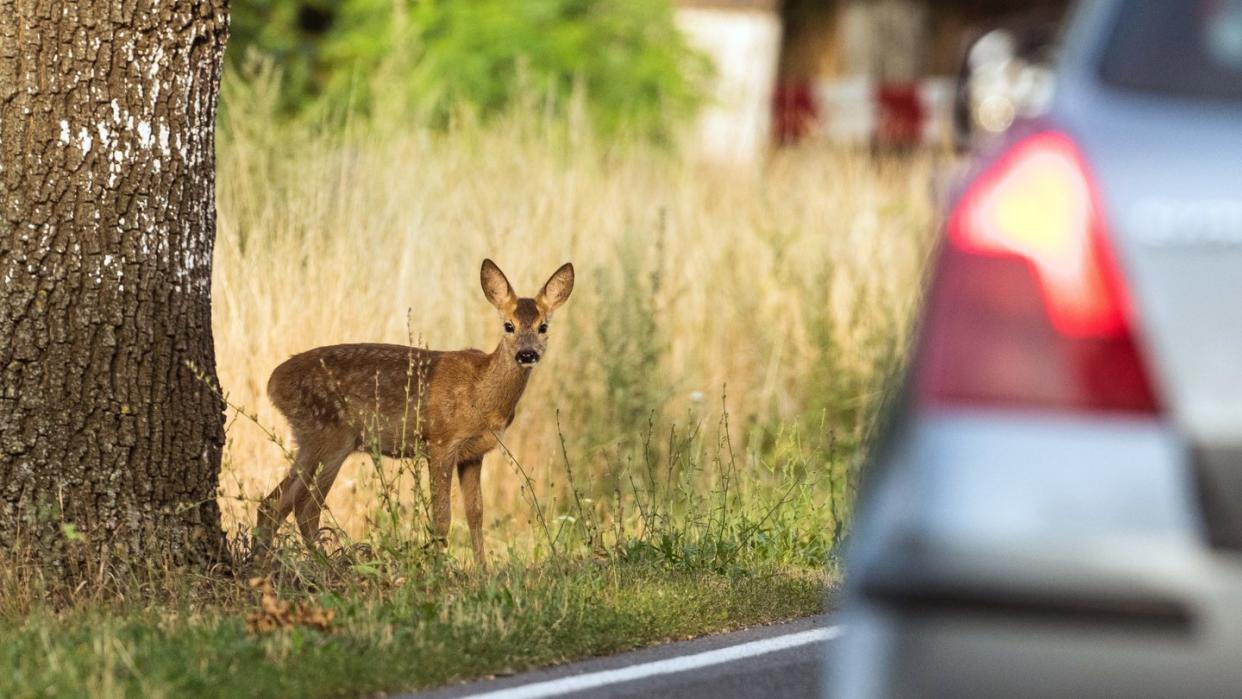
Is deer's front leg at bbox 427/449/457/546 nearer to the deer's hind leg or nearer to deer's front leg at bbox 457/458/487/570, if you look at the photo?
deer's front leg at bbox 457/458/487/570

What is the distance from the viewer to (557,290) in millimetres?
8984

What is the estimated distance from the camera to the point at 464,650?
5980 mm

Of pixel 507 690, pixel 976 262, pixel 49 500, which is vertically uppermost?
pixel 976 262

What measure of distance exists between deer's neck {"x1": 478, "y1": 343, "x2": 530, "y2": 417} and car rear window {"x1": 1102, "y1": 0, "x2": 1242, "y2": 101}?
5.94m

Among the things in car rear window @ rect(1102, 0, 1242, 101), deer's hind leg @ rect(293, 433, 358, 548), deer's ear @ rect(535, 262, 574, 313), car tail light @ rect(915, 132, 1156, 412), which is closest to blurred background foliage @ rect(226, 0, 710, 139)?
deer's ear @ rect(535, 262, 574, 313)

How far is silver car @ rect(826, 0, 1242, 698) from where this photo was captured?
9.04ft

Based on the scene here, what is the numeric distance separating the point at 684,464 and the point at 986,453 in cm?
611

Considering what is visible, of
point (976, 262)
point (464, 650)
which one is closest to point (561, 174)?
point (464, 650)

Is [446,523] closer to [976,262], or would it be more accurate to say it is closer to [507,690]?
[507,690]

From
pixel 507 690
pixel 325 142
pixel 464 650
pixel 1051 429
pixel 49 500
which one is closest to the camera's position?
pixel 1051 429

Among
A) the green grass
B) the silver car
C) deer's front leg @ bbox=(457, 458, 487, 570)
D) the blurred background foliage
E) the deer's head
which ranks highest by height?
the blurred background foliage

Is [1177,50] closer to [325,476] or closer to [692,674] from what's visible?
[692,674]

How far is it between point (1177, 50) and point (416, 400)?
600 cm

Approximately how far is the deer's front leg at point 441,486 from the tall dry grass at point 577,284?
11.7 inches
